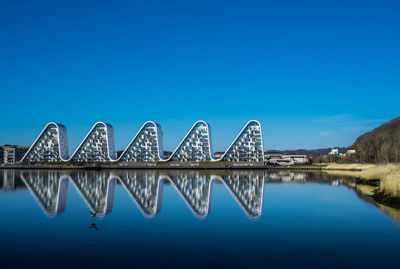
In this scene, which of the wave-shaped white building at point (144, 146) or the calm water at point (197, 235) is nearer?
the calm water at point (197, 235)

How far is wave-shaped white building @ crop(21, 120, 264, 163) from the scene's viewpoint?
294ft

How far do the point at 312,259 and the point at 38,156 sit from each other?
4071 inches

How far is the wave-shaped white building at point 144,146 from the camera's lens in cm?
8975

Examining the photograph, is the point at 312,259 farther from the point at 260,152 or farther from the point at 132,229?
the point at 260,152

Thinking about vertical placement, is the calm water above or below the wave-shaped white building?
below

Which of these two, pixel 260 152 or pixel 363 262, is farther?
pixel 260 152

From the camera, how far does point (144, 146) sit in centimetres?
9400

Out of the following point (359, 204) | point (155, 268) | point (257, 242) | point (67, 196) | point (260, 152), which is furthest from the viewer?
point (260, 152)

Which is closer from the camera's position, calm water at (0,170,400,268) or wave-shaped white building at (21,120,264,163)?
calm water at (0,170,400,268)

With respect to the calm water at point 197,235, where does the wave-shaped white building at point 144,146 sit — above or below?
above

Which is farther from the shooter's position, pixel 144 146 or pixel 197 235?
pixel 144 146

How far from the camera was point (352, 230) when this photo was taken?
13.0 metres

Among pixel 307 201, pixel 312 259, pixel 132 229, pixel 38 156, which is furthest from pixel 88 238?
pixel 38 156

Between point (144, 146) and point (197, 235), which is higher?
point (144, 146)
